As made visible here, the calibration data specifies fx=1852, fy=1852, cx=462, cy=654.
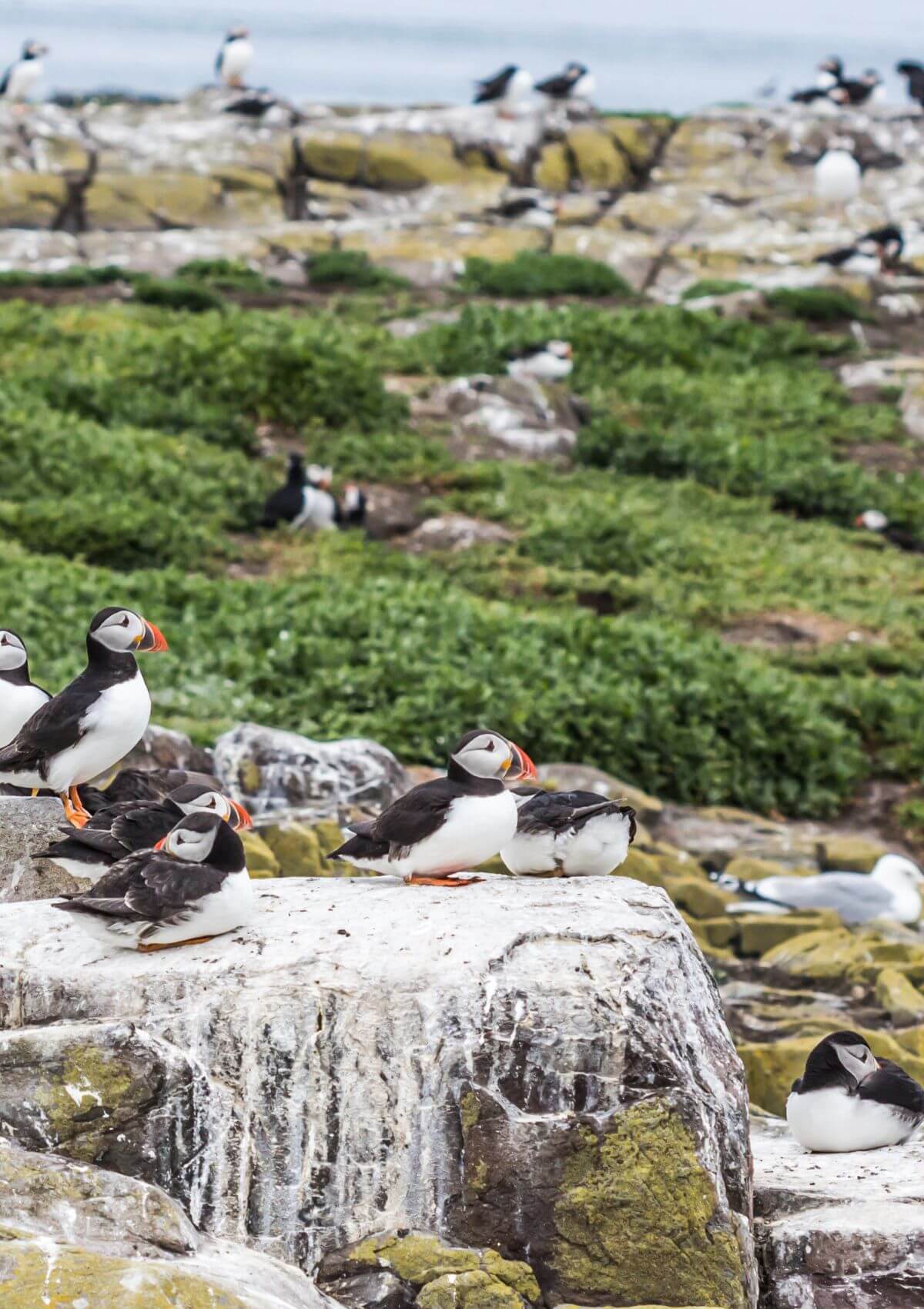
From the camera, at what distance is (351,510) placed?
19625 mm

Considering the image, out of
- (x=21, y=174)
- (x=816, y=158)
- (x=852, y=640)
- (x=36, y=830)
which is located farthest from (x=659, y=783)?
(x=816, y=158)

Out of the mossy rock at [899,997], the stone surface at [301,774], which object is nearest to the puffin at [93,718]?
the stone surface at [301,774]

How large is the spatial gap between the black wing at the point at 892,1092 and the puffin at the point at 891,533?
14.9 meters

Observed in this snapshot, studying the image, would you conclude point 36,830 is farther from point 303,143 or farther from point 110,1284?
point 303,143

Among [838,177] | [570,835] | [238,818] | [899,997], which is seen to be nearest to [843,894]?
[899,997]

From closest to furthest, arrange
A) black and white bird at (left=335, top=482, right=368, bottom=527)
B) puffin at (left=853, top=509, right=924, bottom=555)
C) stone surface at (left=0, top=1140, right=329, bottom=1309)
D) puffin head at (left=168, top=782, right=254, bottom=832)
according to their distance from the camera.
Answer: stone surface at (left=0, top=1140, right=329, bottom=1309) < puffin head at (left=168, top=782, right=254, bottom=832) < black and white bird at (left=335, top=482, right=368, bottom=527) < puffin at (left=853, top=509, right=924, bottom=555)

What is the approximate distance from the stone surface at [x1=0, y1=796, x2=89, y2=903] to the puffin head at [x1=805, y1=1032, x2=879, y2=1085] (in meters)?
2.80

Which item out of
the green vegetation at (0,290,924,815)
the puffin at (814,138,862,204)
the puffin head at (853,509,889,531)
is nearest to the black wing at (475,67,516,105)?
the puffin at (814,138,862,204)

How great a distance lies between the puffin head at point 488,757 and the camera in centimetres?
625

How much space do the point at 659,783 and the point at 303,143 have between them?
1024 inches

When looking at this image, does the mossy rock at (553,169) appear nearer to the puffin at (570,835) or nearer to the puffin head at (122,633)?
the puffin head at (122,633)

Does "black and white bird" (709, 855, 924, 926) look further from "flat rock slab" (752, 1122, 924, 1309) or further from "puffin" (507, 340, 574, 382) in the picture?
"puffin" (507, 340, 574, 382)

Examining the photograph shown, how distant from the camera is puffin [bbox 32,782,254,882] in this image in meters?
6.23

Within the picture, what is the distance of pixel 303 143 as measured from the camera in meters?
36.8
